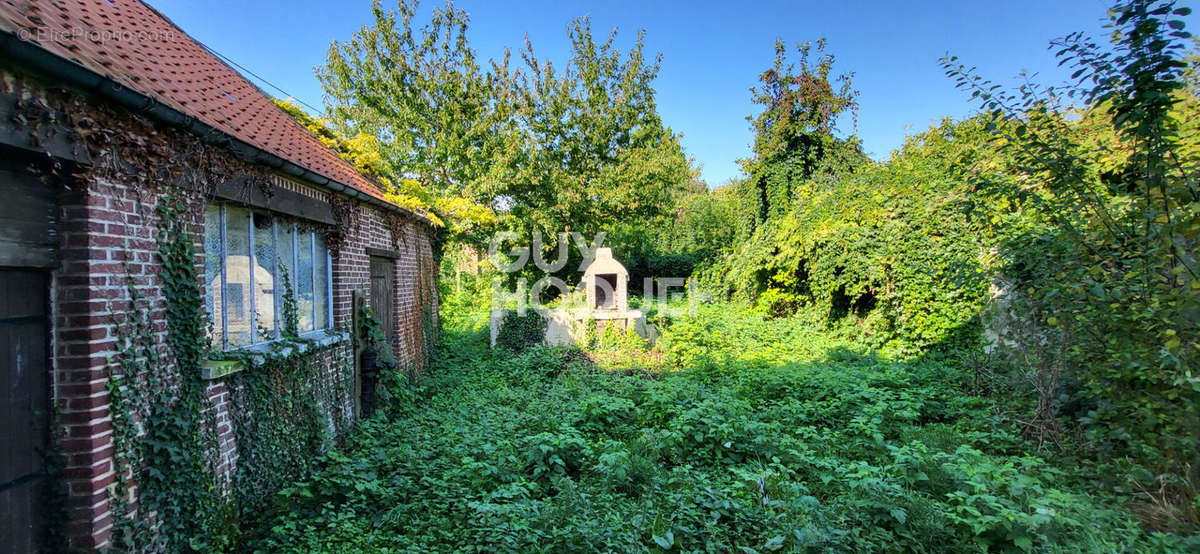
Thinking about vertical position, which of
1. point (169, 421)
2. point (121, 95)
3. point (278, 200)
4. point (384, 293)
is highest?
point (121, 95)

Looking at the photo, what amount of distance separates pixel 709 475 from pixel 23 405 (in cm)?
442

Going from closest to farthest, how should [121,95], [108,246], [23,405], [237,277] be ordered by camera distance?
[23,405]
[121,95]
[108,246]
[237,277]

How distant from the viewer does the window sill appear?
3.41 m

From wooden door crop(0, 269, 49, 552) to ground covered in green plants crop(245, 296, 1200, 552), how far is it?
1296 mm

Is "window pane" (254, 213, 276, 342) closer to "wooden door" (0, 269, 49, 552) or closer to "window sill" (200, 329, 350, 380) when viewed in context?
"window sill" (200, 329, 350, 380)

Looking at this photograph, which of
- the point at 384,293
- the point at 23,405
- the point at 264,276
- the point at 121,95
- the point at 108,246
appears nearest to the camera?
the point at 23,405

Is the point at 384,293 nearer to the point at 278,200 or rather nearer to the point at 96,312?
the point at 278,200

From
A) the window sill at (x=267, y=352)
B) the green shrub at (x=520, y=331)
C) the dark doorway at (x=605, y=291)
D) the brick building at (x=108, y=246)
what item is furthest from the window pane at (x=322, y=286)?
the dark doorway at (x=605, y=291)

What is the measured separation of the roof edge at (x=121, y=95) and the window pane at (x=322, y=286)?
4.30ft

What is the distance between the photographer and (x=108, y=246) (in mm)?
2734

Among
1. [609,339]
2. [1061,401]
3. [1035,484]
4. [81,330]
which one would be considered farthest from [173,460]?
[609,339]

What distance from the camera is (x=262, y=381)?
161 inches

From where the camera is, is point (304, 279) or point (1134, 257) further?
point (304, 279)

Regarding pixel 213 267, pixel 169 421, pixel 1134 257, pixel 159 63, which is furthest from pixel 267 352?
pixel 1134 257
